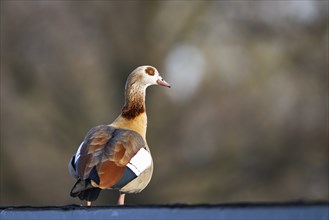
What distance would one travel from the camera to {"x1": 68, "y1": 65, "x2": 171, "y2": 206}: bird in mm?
5051

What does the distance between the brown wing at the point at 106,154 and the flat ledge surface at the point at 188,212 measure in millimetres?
1046

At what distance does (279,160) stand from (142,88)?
289 inches

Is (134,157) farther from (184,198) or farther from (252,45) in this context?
(252,45)

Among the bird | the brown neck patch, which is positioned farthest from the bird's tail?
the brown neck patch

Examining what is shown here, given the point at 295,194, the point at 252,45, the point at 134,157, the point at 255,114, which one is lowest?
the point at 295,194

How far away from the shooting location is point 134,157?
215 inches

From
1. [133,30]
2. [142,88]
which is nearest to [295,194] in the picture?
[133,30]

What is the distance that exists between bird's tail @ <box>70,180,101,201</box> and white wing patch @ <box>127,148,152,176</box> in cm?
40

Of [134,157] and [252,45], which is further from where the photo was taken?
[252,45]

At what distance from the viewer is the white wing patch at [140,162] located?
541 centimetres

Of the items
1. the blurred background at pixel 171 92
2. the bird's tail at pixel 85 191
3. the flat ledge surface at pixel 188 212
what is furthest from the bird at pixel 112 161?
the blurred background at pixel 171 92

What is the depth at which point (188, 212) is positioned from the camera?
11.6 ft

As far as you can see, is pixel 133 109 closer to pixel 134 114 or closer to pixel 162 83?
pixel 134 114

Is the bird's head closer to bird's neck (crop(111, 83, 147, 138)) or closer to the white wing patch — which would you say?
bird's neck (crop(111, 83, 147, 138))
